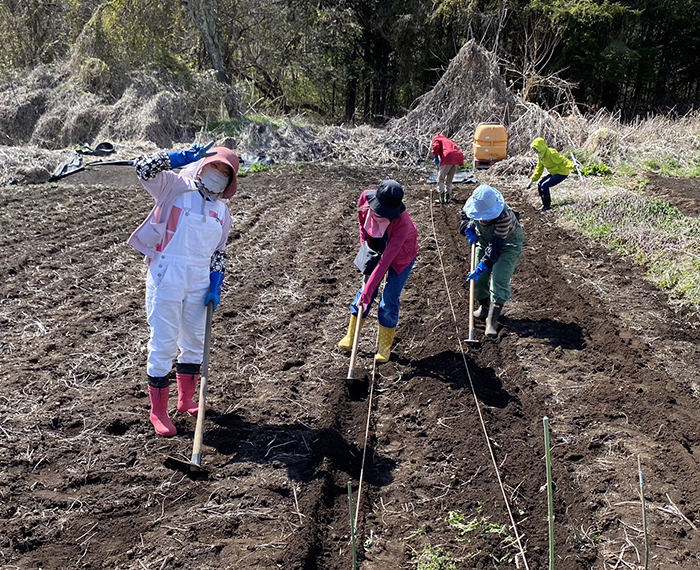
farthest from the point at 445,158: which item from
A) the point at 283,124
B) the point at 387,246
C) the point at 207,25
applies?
the point at 207,25

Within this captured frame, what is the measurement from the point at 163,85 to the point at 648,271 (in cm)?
1466

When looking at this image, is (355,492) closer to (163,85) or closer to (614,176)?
(614,176)

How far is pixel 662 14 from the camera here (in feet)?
70.5

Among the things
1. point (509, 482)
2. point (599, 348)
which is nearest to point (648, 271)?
point (599, 348)

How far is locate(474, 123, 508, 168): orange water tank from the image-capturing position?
47.2 feet

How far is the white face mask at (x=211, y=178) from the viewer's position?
394 centimetres

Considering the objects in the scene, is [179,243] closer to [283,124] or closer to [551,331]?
[551,331]

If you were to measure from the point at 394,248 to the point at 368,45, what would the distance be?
71.9 ft

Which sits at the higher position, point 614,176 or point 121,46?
point 121,46

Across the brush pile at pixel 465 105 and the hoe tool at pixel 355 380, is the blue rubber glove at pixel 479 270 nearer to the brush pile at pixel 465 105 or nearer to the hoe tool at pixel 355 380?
the hoe tool at pixel 355 380

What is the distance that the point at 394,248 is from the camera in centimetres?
490

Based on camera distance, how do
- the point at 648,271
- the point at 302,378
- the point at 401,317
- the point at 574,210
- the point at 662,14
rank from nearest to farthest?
the point at 302,378 → the point at 401,317 → the point at 648,271 → the point at 574,210 → the point at 662,14

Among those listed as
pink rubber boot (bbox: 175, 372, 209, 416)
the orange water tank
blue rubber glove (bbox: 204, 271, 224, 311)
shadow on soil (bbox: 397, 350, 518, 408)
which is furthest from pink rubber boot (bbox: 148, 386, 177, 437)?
the orange water tank

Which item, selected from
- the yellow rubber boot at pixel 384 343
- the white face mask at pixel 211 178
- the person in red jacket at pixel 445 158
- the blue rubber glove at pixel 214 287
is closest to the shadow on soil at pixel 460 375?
the yellow rubber boot at pixel 384 343
